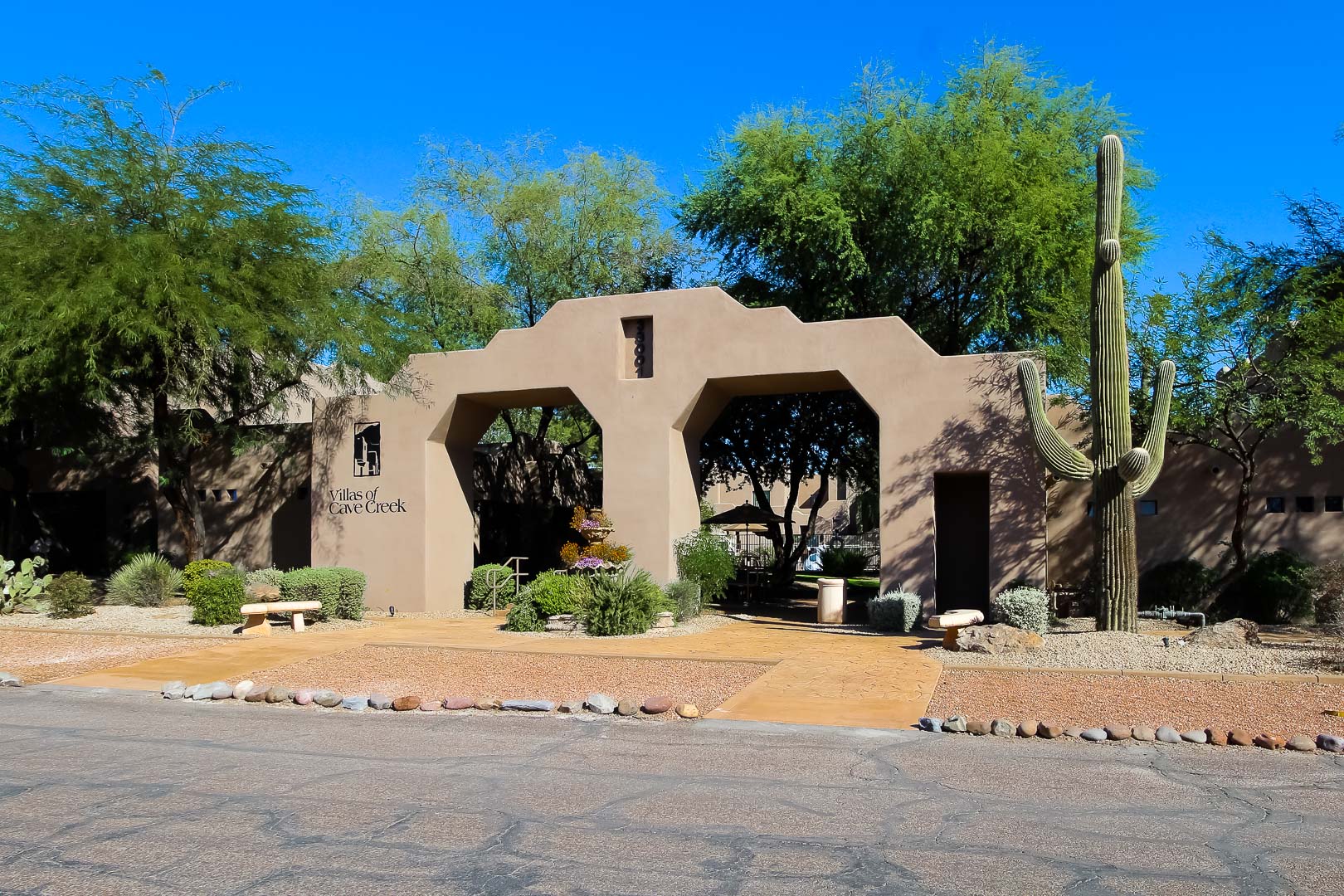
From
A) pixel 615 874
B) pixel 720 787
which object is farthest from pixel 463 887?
pixel 720 787

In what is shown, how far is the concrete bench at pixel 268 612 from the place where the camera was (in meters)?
18.4

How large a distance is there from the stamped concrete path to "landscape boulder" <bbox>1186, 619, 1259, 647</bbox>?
11.5ft

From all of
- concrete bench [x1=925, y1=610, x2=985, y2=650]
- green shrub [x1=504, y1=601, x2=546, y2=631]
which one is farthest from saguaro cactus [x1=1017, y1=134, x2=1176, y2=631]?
green shrub [x1=504, y1=601, x2=546, y2=631]

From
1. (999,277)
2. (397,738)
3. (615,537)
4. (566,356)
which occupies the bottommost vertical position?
(397,738)

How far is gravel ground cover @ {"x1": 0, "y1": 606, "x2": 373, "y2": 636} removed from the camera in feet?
61.5

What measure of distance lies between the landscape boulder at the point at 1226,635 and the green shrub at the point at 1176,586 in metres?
5.02

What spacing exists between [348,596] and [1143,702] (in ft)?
47.3

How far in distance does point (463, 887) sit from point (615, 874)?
86 cm

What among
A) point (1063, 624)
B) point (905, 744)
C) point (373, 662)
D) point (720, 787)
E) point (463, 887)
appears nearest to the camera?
point (463, 887)

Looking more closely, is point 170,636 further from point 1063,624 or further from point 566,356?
point 1063,624

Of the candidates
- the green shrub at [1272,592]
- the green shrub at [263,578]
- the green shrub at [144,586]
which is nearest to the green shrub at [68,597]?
the green shrub at [144,586]

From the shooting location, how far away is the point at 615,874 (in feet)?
20.8

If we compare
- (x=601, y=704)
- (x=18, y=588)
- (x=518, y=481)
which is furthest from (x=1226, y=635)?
(x=18, y=588)

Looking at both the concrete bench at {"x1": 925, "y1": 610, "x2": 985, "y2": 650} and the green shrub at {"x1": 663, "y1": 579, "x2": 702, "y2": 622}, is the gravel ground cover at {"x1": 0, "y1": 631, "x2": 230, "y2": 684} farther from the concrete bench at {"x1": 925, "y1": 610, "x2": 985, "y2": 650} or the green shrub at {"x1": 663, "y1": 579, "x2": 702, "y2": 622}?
the concrete bench at {"x1": 925, "y1": 610, "x2": 985, "y2": 650}
